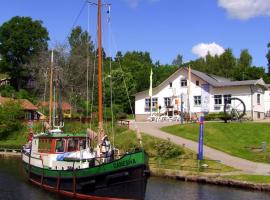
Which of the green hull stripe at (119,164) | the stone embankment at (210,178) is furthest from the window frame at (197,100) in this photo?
the green hull stripe at (119,164)

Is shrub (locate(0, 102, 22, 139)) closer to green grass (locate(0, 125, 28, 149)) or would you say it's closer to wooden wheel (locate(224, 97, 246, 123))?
green grass (locate(0, 125, 28, 149))

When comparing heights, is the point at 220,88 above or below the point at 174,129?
above

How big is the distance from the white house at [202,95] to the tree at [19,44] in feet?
125

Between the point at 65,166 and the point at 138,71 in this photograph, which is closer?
the point at 65,166

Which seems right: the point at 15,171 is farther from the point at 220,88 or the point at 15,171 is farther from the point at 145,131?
the point at 220,88

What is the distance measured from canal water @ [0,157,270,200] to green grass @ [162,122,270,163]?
8.78m

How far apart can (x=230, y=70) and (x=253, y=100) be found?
56.0m

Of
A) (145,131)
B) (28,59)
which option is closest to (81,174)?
(145,131)

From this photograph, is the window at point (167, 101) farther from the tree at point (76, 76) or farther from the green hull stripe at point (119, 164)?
the green hull stripe at point (119, 164)

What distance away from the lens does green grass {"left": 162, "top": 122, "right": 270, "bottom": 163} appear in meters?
42.2

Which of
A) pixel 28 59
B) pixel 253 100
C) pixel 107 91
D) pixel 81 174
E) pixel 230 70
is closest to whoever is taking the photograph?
pixel 81 174

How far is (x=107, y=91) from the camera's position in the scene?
83.2 meters

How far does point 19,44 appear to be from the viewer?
100250mm

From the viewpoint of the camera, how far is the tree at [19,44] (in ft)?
329
